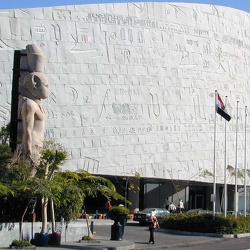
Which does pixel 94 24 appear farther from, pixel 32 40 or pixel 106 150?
pixel 106 150

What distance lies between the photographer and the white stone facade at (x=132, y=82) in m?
50.0

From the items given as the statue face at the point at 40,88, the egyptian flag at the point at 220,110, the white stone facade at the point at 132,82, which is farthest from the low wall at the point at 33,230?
the white stone facade at the point at 132,82

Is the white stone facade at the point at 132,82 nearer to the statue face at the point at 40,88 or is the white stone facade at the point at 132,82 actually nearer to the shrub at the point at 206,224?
the shrub at the point at 206,224

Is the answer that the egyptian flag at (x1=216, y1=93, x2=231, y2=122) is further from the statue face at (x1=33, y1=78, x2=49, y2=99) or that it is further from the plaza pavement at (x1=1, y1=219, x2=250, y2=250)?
the statue face at (x1=33, y1=78, x2=49, y2=99)

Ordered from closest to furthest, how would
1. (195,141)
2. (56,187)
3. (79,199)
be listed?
1. (56,187)
2. (79,199)
3. (195,141)

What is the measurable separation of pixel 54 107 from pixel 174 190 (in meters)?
17.8

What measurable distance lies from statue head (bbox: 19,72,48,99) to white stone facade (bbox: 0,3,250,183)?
2133 centimetres

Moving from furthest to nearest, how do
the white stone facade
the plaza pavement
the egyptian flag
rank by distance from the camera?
the white stone facade → the egyptian flag → the plaza pavement

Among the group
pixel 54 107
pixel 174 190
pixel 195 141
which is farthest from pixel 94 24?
pixel 174 190

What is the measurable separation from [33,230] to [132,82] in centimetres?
3031

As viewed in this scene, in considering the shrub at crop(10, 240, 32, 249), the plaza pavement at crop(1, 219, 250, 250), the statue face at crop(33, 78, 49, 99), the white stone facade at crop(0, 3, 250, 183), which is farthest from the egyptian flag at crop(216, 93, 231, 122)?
the white stone facade at crop(0, 3, 250, 183)

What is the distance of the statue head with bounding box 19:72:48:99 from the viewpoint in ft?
89.4

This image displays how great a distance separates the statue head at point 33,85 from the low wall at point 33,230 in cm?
602

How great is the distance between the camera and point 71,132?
165 ft
